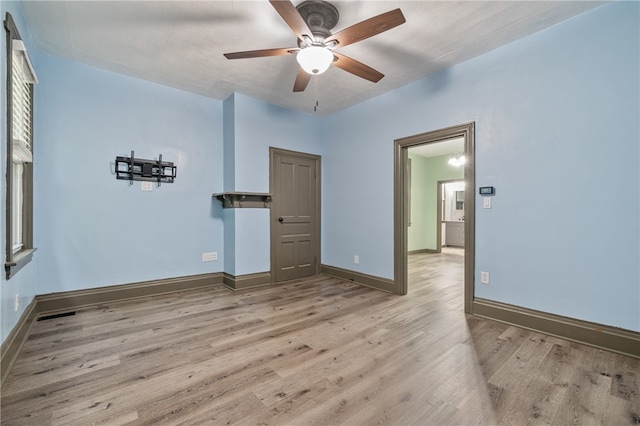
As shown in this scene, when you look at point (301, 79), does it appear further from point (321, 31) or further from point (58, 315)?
point (58, 315)

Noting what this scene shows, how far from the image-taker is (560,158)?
2.45 metres

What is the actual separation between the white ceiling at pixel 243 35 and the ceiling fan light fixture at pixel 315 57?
410mm

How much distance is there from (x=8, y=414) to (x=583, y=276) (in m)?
4.04

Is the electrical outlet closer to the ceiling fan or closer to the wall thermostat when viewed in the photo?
the ceiling fan

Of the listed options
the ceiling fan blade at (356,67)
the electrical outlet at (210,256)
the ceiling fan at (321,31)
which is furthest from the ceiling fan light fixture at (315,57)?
the electrical outlet at (210,256)

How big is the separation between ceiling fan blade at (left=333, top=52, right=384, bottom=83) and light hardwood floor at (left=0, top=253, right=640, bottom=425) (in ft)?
7.89

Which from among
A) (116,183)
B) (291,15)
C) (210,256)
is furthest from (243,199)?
(291,15)

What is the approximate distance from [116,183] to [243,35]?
233 centimetres

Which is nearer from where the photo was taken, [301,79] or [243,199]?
[301,79]

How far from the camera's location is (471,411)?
1.53 meters

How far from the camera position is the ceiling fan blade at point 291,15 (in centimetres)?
173

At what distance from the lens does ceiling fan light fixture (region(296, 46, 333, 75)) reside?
215 cm

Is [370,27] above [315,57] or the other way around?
above

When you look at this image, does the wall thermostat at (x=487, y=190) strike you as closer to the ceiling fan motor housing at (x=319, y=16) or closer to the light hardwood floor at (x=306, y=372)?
the light hardwood floor at (x=306, y=372)
